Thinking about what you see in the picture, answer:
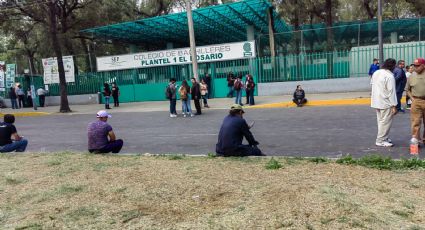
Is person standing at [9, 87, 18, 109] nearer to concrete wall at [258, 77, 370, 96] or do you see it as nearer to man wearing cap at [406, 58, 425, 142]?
concrete wall at [258, 77, 370, 96]

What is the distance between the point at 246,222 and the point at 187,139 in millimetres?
6814

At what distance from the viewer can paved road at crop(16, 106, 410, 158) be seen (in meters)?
8.26

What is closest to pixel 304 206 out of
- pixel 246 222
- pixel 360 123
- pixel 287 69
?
pixel 246 222

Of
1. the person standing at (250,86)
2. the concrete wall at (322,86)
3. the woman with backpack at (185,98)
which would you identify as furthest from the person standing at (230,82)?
the woman with backpack at (185,98)

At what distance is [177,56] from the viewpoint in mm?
24172

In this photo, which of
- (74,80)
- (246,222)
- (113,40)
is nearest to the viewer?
(246,222)

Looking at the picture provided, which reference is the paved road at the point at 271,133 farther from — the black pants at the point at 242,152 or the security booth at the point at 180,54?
the security booth at the point at 180,54

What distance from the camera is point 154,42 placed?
108 ft

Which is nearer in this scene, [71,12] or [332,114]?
[332,114]

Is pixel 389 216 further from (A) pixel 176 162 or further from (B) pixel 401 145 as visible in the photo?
(B) pixel 401 145

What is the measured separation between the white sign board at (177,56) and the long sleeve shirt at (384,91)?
47.9ft

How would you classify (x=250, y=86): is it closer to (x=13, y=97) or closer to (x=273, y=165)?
(x=273, y=165)

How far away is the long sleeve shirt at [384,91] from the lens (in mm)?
7398

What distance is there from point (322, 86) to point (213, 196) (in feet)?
56.8
